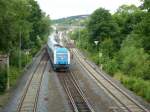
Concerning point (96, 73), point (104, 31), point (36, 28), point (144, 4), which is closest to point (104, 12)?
point (104, 31)

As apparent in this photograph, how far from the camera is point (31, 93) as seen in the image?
133ft

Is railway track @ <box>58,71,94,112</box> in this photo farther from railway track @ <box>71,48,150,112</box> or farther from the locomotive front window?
railway track @ <box>71,48,150,112</box>

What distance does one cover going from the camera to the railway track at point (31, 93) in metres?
33.2

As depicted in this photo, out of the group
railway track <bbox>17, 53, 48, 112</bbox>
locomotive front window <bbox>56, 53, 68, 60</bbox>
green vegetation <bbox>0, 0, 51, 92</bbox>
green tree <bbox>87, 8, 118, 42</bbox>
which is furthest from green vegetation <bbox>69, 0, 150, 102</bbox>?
green vegetation <bbox>0, 0, 51, 92</bbox>

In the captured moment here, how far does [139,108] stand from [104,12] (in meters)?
52.2

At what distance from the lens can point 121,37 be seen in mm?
86438

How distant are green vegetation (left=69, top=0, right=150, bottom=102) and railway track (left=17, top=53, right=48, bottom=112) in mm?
9116

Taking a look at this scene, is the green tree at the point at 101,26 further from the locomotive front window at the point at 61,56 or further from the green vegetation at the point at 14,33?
the locomotive front window at the point at 61,56

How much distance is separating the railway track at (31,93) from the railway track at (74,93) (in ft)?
9.09

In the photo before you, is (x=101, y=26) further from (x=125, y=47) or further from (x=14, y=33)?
(x=14, y=33)

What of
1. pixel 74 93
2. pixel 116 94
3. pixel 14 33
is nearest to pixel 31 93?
pixel 74 93

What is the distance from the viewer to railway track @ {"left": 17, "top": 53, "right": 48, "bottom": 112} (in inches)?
1307

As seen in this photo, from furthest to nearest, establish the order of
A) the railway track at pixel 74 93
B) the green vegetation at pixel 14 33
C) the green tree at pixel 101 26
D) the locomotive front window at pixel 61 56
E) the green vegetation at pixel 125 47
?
the green tree at pixel 101 26, the locomotive front window at pixel 61 56, the green vegetation at pixel 14 33, the green vegetation at pixel 125 47, the railway track at pixel 74 93

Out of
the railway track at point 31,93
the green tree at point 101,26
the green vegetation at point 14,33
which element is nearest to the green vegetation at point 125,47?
the green tree at point 101,26
